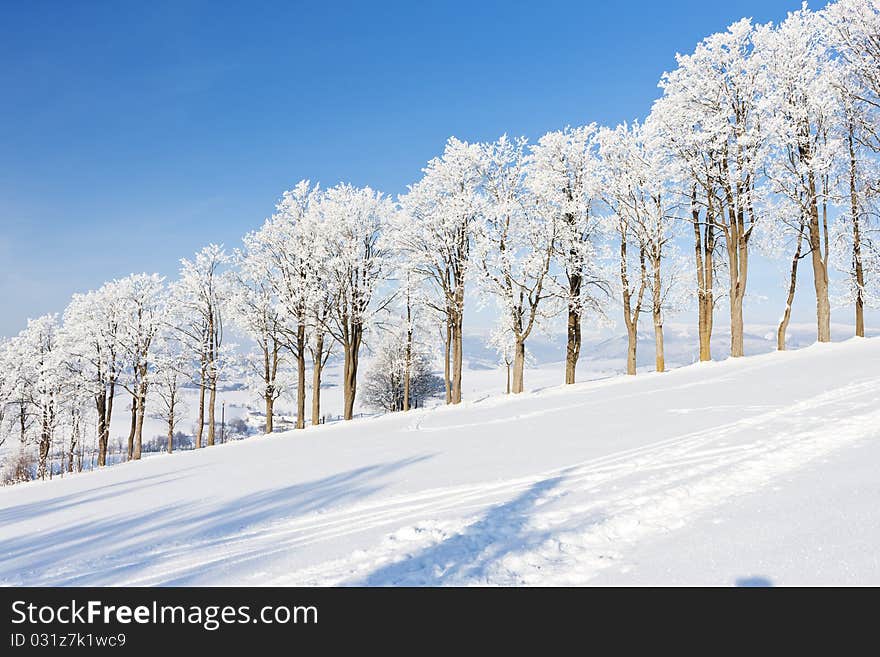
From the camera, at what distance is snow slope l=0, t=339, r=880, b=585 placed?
4539 millimetres

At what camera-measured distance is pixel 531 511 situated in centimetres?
614

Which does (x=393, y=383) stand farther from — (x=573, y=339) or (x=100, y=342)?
(x=573, y=339)

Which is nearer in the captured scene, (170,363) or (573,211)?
(573,211)

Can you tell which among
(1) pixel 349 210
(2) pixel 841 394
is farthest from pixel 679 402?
(1) pixel 349 210

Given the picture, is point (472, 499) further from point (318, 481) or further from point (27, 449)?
point (27, 449)

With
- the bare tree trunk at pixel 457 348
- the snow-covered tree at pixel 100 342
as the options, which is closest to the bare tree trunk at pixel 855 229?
the bare tree trunk at pixel 457 348

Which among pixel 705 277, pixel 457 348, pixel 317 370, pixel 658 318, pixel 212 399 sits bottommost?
pixel 212 399

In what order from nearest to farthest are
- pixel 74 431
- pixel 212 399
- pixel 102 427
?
pixel 212 399
pixel 102 427
pixel 74 431

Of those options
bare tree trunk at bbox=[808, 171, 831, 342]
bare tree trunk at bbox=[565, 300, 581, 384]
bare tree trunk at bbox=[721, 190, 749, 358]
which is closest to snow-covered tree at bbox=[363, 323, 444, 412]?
bare tree trunk at bbox=[565, 300, 581, 384]

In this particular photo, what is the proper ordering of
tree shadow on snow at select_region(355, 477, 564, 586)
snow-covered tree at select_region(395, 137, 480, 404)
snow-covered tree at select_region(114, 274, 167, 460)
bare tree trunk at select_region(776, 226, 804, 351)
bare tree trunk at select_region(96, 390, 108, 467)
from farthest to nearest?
bare tree trunk at select_region(96, 390, 108, 467)
snow-covered tree at select_region(114, 274, 167, 460)
snow-covered tree at select_region(395, 137, 480, 404)
bare tree trunk at select_region(776, 226, 804, 351)
tree shadow on snow at select_region(355, 477, 564, 586)

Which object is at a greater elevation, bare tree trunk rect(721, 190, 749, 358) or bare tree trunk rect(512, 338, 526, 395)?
bare tree trunk rect(721, 190, 749, 358)

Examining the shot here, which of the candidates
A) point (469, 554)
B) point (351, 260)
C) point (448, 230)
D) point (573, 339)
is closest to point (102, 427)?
point (351, 260)

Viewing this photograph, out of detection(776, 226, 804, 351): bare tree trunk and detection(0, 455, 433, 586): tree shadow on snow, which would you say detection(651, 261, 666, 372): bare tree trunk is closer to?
detection(776, 226, 804, 351): bare tree trunk
